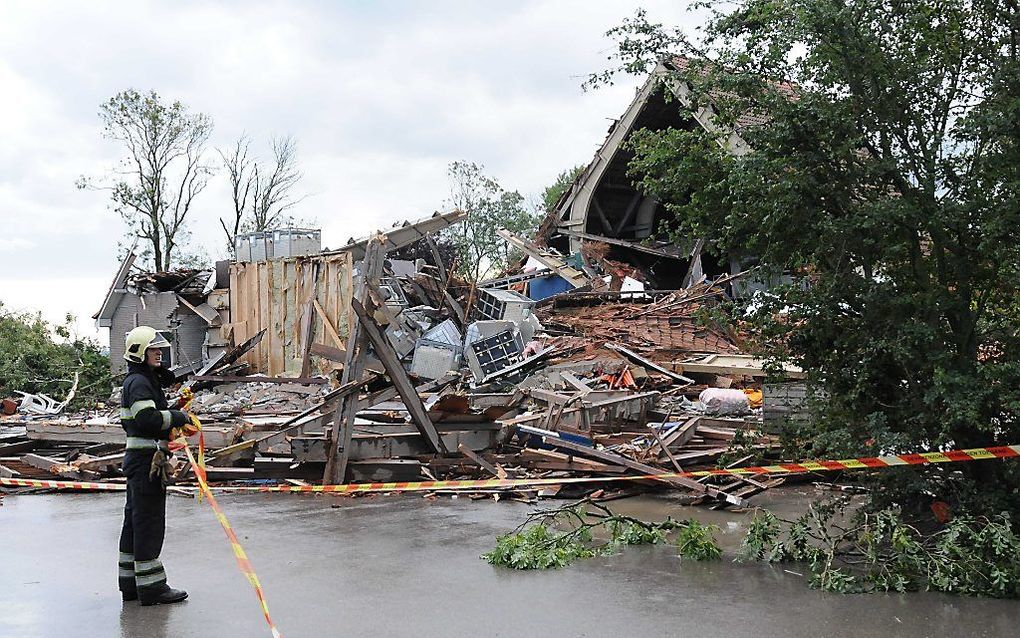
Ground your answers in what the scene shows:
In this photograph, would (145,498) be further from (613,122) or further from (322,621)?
(613,122)

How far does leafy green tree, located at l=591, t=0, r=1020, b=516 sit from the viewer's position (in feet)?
21.4

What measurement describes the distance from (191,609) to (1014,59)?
22.3 feet

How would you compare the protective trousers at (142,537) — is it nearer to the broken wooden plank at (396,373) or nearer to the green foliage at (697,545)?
the green foliage at (697,545)

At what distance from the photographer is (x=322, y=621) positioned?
19.3 feet

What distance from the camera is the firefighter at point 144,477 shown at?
6.30 m

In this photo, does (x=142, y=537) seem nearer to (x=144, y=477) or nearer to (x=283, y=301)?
(x=144, y=477)

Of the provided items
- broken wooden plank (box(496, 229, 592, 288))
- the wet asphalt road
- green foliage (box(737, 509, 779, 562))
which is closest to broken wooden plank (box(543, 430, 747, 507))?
the wet asphalt road

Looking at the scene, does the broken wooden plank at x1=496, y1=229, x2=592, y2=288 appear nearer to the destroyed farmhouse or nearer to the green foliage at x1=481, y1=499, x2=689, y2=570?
the destroyed farmhouse

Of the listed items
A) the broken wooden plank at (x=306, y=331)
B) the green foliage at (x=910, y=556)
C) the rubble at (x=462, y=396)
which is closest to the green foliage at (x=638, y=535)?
the green foliage at (x=910, y=556)

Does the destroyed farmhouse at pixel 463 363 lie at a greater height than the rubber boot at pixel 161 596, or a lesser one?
greater

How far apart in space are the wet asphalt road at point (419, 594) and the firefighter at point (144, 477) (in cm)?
18

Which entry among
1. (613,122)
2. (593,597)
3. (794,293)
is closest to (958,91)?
(794,293)

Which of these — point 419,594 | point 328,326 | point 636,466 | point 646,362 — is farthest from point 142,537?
point 328,326

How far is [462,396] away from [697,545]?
507 centimetres
